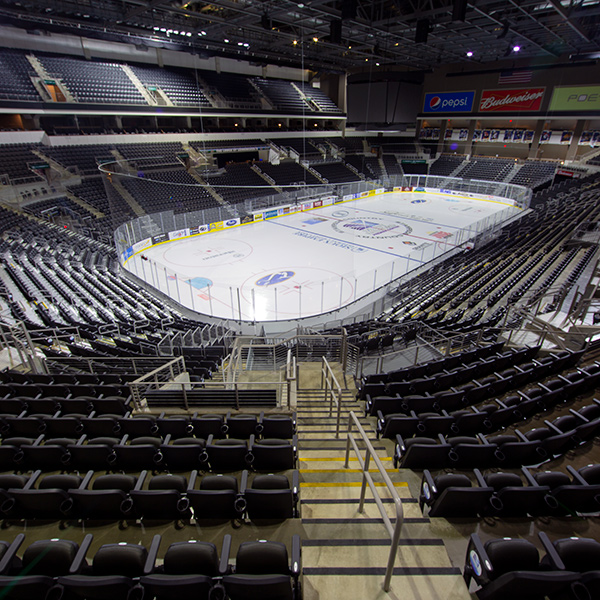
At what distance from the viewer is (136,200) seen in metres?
24.9

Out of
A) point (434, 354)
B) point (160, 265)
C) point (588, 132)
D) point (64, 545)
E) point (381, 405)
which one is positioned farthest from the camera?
point (588, 132)

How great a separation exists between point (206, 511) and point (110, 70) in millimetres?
37608

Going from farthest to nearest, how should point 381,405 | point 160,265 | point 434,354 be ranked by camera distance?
point 160,265 → point 434,354 → point 381,405

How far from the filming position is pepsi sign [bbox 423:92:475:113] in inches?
1642

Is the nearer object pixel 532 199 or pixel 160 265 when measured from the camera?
pixel 160 265

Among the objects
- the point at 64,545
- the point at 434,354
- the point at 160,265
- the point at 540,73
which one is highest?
the point at 540,73

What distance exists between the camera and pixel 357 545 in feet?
10.1

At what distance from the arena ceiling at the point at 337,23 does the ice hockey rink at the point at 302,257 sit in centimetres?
1014

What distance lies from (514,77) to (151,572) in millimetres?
49125

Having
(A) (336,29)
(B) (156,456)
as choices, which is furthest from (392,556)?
(A) (336,29)

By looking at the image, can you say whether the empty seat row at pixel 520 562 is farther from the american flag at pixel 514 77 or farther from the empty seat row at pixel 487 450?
the american flag at pixel 514 77

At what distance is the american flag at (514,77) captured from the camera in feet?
122

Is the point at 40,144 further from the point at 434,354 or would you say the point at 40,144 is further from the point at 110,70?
the point at 434,354

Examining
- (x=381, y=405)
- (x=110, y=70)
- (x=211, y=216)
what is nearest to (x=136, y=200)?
(x=211, y=216)
